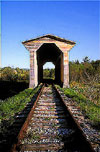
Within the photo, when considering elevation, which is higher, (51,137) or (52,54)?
(52,54)

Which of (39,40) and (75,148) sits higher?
(39,40)

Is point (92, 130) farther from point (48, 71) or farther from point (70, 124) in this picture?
point (48, 71)

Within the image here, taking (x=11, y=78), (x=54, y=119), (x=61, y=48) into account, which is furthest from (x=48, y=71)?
(x=54, y=119)

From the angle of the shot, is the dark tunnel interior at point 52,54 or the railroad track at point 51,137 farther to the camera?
the dark tunnel interior at point 52,54

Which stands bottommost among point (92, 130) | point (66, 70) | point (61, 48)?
point (92, 130)

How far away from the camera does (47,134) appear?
3.38 m

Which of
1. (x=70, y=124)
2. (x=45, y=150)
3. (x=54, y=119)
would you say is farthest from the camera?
(x=54, y=119)

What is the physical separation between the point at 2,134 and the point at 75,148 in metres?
1.74

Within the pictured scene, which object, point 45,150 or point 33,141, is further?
point 33,141

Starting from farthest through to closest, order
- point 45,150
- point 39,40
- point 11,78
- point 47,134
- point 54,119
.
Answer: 1. point 11,78
2. point 39,40
3. point 54,119
4. point 47,134
5. point 45,150

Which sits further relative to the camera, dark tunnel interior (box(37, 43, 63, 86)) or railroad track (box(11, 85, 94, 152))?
dark tunnel interior (box(37, 43, 63, 86))

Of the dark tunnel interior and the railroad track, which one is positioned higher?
the dark tunnel interior

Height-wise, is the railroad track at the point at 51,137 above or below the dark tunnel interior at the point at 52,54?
below

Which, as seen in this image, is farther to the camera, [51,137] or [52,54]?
[52,54]
